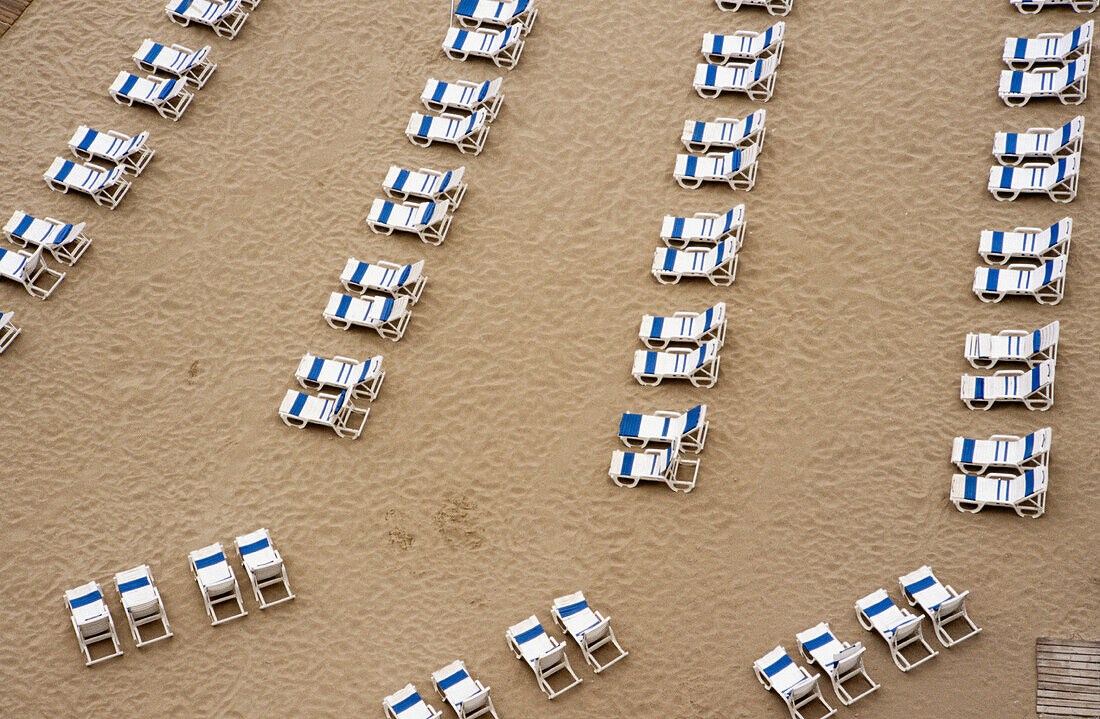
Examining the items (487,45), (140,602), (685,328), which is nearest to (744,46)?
(487,45)

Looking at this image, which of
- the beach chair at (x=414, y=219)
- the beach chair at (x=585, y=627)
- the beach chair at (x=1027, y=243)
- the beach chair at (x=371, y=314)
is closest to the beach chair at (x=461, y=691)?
the beach chair at (x=585, y=627)

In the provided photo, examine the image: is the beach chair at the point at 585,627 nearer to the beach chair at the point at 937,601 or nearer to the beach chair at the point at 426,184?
the beach chair at the point at 937,601

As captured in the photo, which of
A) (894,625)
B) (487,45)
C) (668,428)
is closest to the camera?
(894,625)

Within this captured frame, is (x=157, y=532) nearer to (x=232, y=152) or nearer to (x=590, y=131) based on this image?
(x=232, y=152)

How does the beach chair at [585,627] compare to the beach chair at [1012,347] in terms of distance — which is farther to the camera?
the beach chair at [1012,347]

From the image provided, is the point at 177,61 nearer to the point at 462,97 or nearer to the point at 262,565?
the point at 462,97

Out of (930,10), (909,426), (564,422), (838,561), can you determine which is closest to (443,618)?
(564,422)
